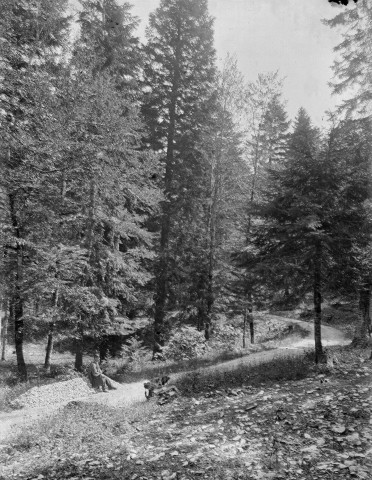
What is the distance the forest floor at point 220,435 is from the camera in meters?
5.80

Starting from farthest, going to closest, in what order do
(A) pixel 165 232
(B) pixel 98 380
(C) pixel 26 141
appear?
(A) pixel 165 232
(B) pixel 98 380
(C) pixel 26 141

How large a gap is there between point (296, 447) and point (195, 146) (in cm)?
1682

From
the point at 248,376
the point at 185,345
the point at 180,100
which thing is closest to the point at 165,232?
the point at 185,345

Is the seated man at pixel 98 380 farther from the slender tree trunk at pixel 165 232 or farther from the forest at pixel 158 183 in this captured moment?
the slender tree trunk at pixel 165 232

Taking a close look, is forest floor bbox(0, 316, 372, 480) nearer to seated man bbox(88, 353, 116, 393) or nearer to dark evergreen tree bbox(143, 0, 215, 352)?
seated man bbox(88, 353, 116, 393)

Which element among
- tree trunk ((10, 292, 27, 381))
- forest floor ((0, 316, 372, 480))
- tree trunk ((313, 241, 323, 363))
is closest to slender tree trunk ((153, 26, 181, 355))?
tree trunk ((10, 292, 27, 381))

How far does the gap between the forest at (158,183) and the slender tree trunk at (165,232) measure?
0.27 ft

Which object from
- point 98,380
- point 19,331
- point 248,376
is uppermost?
point 19,331

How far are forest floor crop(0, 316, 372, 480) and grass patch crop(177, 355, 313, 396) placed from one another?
7 centimetres

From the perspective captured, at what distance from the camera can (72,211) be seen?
51.8 ft

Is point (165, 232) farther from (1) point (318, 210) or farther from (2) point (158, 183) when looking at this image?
(1) point (318, 210)

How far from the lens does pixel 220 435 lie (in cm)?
725

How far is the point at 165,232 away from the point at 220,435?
13317 millimetres

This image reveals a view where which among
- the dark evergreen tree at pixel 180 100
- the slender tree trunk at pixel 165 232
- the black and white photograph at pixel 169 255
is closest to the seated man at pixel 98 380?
the black and white photograph at pixel 169 255
